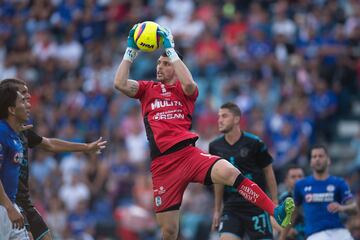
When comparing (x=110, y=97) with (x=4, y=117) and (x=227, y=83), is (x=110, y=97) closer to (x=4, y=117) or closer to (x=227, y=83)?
(x=227, y=83)

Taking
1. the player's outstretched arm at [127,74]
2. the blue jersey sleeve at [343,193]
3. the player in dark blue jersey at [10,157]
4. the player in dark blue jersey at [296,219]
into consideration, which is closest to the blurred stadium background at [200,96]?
the player in dark blue jersey at [296,219]

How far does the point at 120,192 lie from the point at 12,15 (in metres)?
8.16

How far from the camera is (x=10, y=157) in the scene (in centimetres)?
1006

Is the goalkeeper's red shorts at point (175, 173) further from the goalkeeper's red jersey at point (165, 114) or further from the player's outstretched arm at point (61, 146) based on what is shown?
the player's outstretched arm at point (61, 146)

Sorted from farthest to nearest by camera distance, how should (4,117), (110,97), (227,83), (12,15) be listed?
(12,15), (110,97), (227,83), (4,117)

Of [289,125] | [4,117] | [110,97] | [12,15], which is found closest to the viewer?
[4,117]

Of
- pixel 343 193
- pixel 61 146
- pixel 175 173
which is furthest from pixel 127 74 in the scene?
pixel 343 193

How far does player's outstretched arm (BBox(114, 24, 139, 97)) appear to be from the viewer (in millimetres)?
11156

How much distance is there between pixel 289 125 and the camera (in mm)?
19281

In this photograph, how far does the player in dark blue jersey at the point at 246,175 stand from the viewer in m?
12.6

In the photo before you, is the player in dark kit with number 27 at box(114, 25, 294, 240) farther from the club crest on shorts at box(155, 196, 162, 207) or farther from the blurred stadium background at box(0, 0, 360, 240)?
the blurred stadium background at box(0, 0, 360, 240)

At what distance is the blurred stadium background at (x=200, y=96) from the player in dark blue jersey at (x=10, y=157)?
8.68 metres

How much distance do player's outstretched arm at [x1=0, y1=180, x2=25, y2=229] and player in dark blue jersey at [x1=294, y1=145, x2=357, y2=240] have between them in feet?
15.4

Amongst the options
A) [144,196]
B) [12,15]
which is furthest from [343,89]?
[12,15]
